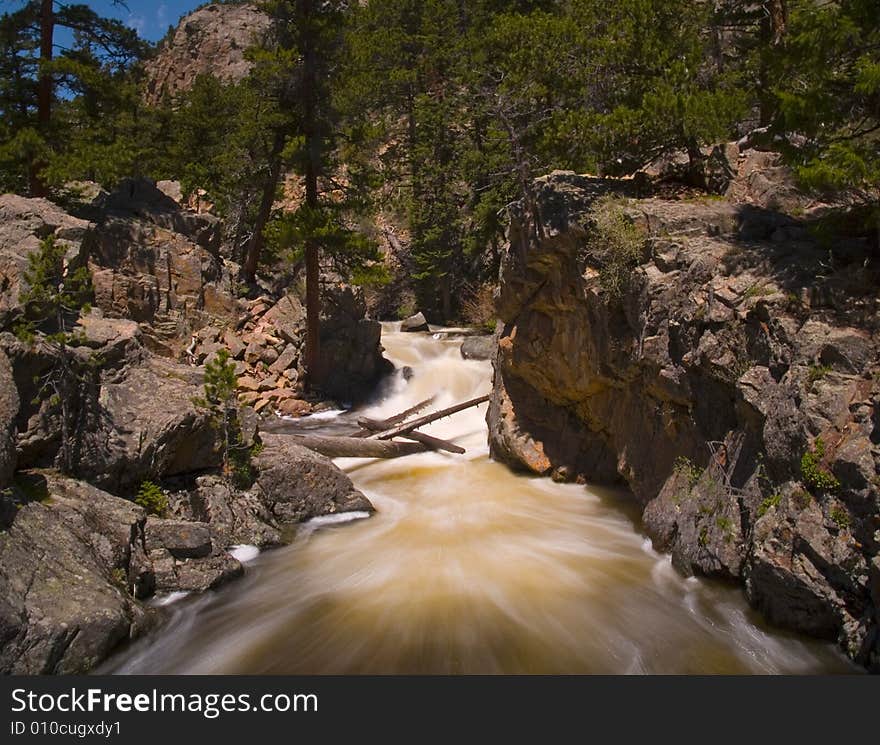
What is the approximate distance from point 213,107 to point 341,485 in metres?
23.0

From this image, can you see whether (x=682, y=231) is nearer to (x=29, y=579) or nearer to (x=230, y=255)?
(x=29, y=579)

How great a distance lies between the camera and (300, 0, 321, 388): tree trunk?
17156mm

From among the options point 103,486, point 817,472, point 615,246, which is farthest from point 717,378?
point 103,486

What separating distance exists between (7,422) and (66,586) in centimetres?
187

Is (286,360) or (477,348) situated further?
(477,348)

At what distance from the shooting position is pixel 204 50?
5181cm

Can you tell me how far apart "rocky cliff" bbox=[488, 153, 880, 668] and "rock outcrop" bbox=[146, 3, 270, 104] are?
47.7 meters

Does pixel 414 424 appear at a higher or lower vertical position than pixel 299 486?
higher

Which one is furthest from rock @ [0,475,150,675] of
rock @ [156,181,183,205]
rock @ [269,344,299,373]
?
rock @ [156,181,183,205]

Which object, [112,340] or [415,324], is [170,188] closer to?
[415,324]

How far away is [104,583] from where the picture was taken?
643 centimetres

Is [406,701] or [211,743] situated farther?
[406,701]

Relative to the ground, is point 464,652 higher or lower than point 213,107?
lower

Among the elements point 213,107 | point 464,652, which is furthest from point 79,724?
Result: point 213,107
